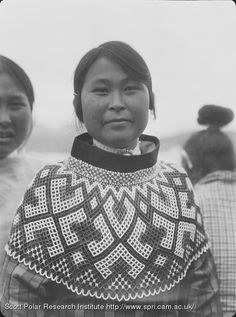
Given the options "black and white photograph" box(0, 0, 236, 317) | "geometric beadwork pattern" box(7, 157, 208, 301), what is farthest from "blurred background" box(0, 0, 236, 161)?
"geometric beadwork pattern" box(7, 157, 208, 301)

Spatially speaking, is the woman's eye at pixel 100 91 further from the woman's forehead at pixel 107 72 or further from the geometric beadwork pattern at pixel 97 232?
the geometric beadwork pattern at pixel 97 232

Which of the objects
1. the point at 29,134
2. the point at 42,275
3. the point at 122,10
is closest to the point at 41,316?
the point at 42,275

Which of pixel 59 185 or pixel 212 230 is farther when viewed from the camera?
pixel 212 230

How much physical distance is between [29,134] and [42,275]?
35cm

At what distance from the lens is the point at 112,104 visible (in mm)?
1322

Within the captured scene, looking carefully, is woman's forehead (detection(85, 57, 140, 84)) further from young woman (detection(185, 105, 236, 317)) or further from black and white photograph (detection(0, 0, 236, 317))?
young woman (detection(185, 105, 236, 317))

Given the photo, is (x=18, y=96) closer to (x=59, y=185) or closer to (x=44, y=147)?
(x=44, y=147)

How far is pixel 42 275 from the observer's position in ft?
4.38

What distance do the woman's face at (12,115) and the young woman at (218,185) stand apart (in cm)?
42

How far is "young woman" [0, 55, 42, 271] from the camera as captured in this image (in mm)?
1410

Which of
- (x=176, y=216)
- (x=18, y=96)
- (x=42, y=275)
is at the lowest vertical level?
(x=42, y=275)

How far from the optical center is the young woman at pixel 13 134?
1.41 meters

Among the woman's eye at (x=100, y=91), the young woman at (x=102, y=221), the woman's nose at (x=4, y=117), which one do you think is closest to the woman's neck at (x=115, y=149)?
the young woman at (x=102, y=221)

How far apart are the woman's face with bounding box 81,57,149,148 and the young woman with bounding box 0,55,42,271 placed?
0.16 meters
